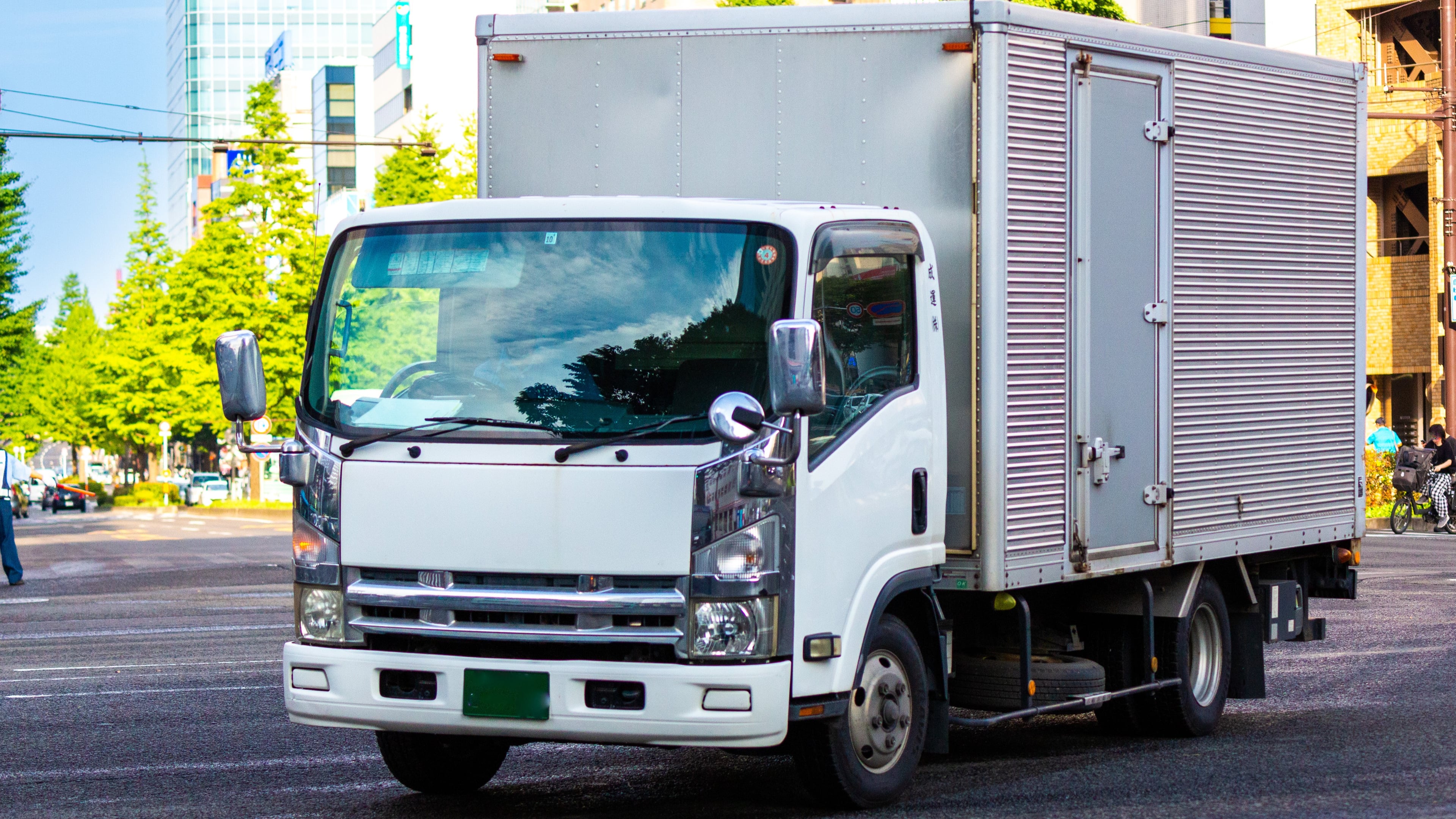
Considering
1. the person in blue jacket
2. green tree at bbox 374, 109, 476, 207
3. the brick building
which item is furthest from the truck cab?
green tree at bbox 374, 109, 476, 207

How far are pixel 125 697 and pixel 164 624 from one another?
5.57 meters

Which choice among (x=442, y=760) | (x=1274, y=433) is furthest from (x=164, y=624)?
(x=1274, y=433)

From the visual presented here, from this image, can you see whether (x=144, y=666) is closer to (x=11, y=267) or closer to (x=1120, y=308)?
(x=1120, y=308)

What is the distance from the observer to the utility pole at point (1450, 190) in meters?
30.2

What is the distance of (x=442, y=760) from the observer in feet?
25.0

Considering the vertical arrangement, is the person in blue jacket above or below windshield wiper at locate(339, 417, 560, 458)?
below

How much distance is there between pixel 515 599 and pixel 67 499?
77929 millimetres

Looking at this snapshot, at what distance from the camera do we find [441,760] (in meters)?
7.61

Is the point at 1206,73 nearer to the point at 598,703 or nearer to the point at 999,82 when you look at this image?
the point at 999,82

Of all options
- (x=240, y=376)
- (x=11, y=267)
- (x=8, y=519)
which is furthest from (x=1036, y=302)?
(x=11, y=267)

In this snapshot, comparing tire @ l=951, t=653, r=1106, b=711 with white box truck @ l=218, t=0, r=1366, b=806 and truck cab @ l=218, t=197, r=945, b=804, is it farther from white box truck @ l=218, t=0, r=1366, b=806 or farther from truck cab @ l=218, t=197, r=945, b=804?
truck cab @ l=218, t=197, r=945, b=804

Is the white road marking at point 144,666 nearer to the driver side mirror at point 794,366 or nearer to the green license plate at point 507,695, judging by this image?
the green license plate at point 507,695

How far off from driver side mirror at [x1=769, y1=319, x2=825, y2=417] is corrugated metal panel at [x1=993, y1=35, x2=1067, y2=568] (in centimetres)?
168

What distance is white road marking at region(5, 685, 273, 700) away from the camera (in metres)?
11.2
